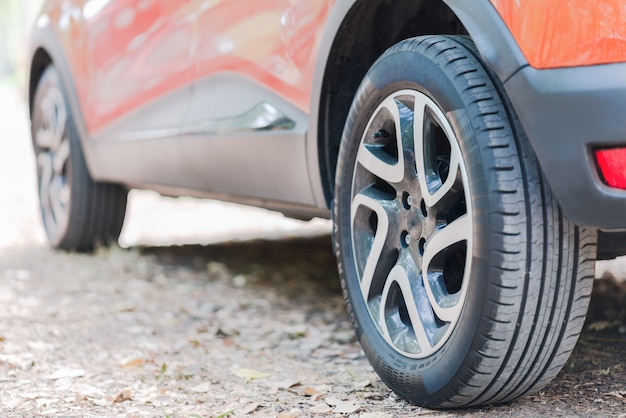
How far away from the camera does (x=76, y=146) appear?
4.37m

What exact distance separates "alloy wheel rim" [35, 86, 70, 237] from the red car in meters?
1.42

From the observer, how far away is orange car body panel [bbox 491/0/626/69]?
5.24ft

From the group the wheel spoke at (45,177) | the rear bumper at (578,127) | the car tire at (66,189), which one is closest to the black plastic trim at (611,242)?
the rear bumper at (578,127)

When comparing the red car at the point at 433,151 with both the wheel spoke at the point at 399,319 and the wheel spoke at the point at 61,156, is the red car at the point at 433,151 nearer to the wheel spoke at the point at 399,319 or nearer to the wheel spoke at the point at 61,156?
the wheel spoke at the point at 399,319

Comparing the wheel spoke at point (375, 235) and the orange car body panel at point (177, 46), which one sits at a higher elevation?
the orange car body panel at point (177, 46)

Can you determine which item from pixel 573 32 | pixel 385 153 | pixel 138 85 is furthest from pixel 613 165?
pixel 138 85

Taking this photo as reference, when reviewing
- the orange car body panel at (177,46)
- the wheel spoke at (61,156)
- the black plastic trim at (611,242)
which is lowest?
the black plastic trim at (611,242)

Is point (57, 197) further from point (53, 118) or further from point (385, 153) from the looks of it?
point (385, 153)

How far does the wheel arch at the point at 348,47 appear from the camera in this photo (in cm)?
229

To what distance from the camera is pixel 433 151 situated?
78.4 inches

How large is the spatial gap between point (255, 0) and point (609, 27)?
131 centimetres

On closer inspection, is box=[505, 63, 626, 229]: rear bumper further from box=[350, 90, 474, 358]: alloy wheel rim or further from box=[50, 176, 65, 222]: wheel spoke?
box=[50, 176, 65, 222]: wheel spoke

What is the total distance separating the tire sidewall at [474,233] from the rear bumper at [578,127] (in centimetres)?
16

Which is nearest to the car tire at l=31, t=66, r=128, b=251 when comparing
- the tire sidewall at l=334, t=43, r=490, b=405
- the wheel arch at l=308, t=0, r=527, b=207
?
the wheel arch at l=308, t=0, r=527, b=207
